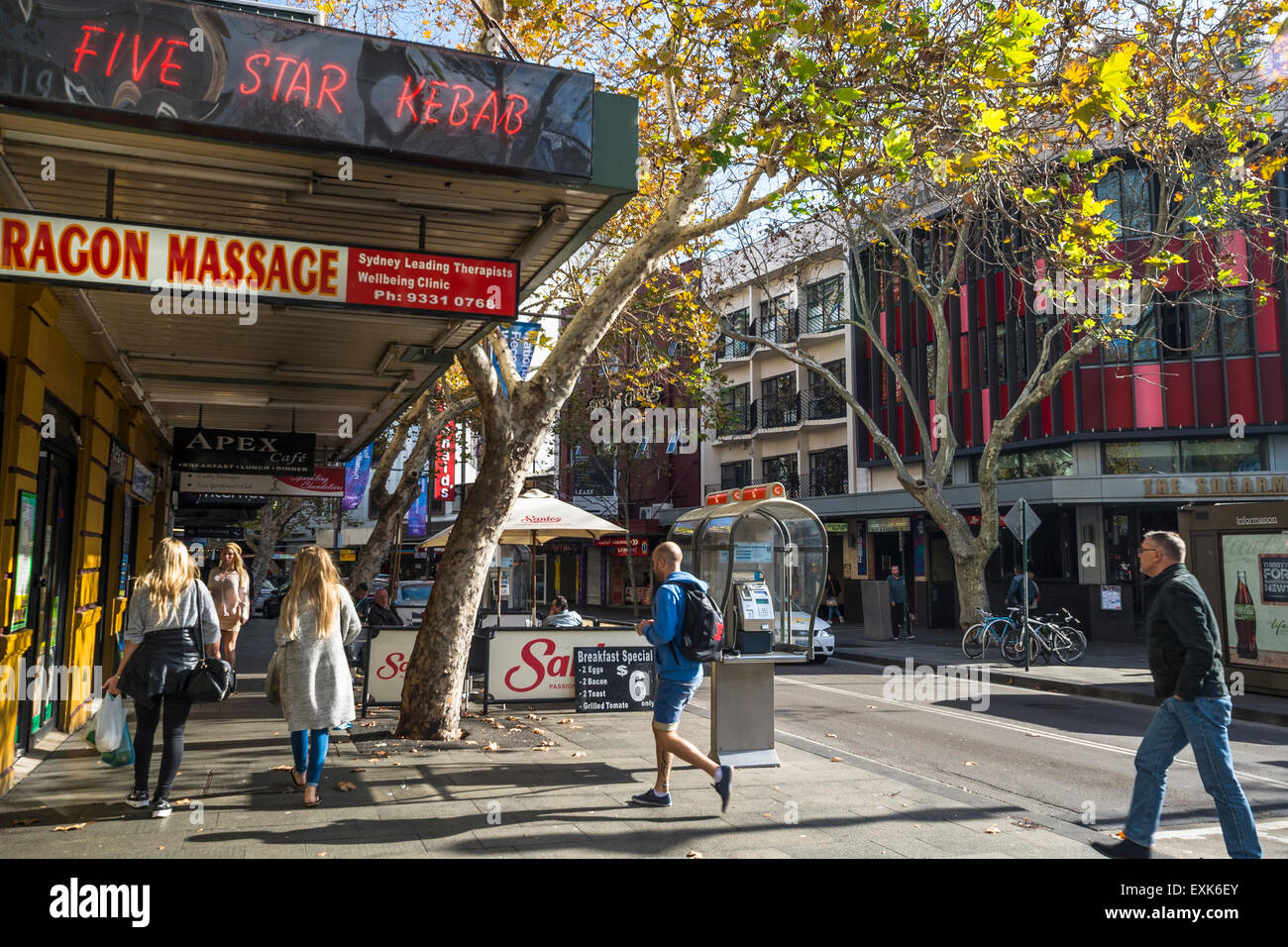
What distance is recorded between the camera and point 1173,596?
5.66 m

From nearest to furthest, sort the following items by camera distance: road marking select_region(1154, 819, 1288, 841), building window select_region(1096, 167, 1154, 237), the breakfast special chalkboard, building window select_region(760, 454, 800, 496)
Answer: road marking select_region(1154, 819, 1288, 841)
the breakfast special chalkboard
building window select_region(1096, 167, 1154, 237)
building window select_region(760, 454, 800, 496)

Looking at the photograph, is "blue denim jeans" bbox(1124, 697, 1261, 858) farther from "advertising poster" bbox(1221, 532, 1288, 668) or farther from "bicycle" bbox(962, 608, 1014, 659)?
"bicycle" bbox(962, 608, 1014, 659)

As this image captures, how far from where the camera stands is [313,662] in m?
6.50

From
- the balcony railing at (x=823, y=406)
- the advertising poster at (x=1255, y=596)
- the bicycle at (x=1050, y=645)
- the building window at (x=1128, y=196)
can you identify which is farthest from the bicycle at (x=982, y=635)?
the balcony railing at (x=823, y=406)

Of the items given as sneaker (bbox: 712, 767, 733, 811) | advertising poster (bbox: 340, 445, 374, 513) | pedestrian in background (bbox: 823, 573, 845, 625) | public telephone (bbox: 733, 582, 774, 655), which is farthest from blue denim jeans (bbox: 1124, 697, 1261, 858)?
pedestrian in background (bbox: 823, 573, 845, 625)

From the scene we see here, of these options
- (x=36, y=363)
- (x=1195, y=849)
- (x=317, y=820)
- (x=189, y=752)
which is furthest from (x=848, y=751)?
(x=36, y=363)

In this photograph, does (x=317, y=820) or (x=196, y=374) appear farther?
(x=196, y=374)

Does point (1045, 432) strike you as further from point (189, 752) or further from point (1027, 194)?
point (189, 752)

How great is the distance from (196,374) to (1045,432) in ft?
69.6

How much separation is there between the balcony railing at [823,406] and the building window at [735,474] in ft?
15.4

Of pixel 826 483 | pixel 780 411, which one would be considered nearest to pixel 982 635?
pixel 826 483

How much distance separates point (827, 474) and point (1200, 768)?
28.8 metres

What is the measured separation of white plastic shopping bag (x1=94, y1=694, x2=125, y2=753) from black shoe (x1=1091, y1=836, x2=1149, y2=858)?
247 inches

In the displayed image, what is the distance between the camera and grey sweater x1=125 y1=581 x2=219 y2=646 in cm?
627
